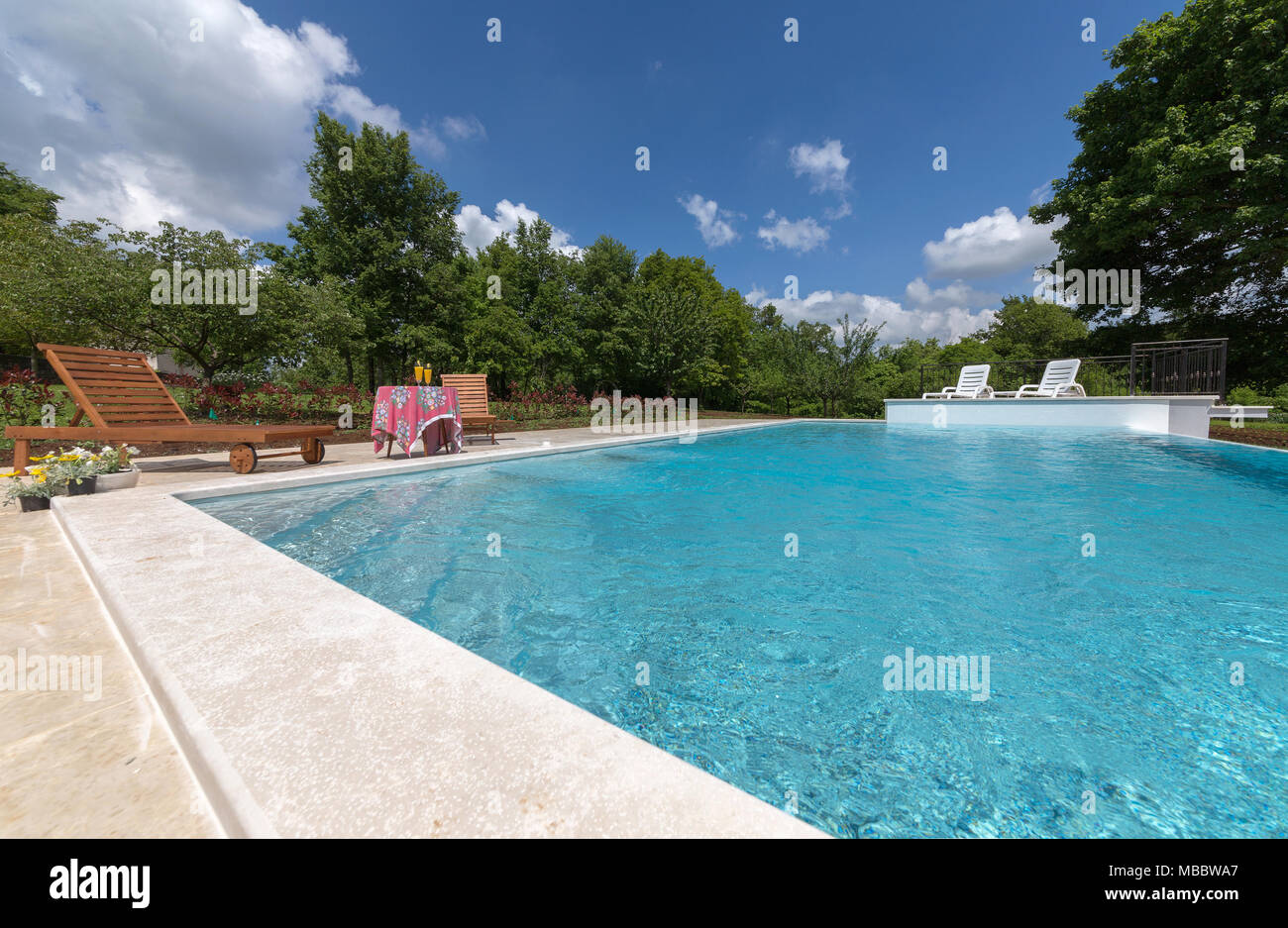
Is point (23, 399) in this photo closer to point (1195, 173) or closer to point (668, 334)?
point (668, 334)

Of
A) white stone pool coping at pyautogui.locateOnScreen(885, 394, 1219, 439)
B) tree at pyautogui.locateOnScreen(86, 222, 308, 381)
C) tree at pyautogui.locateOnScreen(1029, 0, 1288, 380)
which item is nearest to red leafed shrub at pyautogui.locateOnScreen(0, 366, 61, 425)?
tree at pyautogui.locateOnScreen(86, 222, 308, 381)

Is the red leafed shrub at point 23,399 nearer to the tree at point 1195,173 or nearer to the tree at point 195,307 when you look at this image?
the tree at point 195,307

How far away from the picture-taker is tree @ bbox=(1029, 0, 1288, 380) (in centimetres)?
1248

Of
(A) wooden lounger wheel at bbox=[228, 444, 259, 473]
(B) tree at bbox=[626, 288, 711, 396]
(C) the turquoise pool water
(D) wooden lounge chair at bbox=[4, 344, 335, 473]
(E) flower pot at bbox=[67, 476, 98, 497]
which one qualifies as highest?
(B) tree at bbox=[626, 288, 711, 396]

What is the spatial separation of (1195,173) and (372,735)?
21.4 metres

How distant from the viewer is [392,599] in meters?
2.88

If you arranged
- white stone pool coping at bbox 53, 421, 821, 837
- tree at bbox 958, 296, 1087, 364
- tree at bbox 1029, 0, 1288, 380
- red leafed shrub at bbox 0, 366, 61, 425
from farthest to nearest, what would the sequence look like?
tree at bbox 958, 296, 1087, 364 → tree at bbox 1029, 0, 1288, 380 → red leafed shrub at bbox 0, 366, 61, 425 → white stone pool coping at bbox 53, 421, 821, 837

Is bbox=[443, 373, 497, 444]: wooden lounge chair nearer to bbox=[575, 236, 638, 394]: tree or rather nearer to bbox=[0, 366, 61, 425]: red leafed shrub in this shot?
bbox=[0, 366, 61, 425]: red leafed shrub

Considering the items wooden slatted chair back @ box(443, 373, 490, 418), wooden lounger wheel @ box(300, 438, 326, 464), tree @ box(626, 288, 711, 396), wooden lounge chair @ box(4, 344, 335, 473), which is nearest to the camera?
wooden lounge chair @ box(4, 344, 335, 473)

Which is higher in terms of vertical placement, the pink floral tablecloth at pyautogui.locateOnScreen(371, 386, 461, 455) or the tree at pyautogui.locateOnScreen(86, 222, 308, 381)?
the tree at pyautogui.locateOnScreen(86, 222, 308, 381)

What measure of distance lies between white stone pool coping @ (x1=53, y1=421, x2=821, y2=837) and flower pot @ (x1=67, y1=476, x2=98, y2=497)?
11.3ft

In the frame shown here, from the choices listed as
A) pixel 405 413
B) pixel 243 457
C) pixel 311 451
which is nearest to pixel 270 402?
pixel 311 451

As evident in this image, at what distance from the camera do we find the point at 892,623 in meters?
2.76
